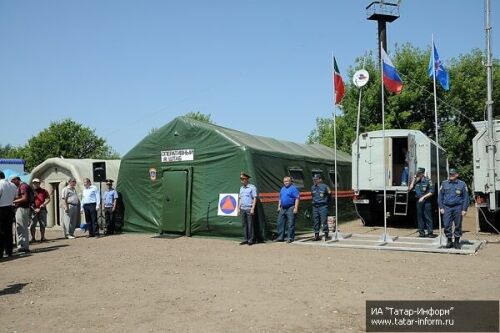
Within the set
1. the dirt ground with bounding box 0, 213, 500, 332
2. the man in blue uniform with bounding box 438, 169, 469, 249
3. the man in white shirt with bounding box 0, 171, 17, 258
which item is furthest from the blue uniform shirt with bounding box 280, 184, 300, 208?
the man in white shirt with bounding box 0, 171, 17, 258

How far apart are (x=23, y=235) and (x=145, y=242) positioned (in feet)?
9.44

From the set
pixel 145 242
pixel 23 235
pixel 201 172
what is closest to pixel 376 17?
pixel 201 172

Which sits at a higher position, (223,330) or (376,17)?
(376,17)

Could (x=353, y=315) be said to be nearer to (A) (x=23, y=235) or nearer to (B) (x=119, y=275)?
(B) (x=119, y=275)

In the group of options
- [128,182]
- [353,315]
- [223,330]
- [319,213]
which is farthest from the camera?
[128,182]

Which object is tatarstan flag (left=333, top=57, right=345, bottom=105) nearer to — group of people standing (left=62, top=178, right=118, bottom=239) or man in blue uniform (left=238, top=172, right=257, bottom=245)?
man in blue uniform (left=238, top=172, right=257, bottom=245)

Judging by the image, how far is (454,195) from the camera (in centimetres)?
1009

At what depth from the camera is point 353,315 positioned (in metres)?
5.51

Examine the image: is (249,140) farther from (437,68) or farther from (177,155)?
(437,68)

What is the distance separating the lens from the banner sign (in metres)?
13.7

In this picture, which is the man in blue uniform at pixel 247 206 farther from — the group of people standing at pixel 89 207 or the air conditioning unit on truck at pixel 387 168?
the air conditioning unit on truck at pixel 387 168

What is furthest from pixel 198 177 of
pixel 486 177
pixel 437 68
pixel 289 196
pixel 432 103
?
pixel 432 103

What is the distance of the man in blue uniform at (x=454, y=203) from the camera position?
33.0ft

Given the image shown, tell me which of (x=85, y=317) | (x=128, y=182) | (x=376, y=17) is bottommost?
(x=85, y=317)
